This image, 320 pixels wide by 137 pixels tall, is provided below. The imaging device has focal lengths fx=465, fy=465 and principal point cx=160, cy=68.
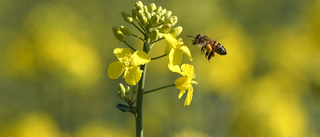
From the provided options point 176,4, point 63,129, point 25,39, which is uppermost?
point 176,4

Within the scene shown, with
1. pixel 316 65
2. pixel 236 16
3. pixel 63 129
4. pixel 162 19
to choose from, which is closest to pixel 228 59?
pixel 236 16

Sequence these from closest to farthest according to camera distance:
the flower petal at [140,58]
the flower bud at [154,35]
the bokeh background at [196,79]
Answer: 1. the flower petal at [140,58]
2. the flower bud at [154,35]
3. the bokeh background at [196,79]

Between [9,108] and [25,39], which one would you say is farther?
[25,39]

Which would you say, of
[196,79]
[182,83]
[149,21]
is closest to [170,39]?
[149,21]

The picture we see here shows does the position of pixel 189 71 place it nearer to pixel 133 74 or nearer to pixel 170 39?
pixel 170 39

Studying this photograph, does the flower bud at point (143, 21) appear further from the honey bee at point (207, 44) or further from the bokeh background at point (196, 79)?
the bokeh background at point (196, 79)

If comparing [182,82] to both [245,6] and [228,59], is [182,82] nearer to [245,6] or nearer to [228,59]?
[228,59]

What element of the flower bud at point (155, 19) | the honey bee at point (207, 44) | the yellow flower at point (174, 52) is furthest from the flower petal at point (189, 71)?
the honey bee at point (207, 44)
